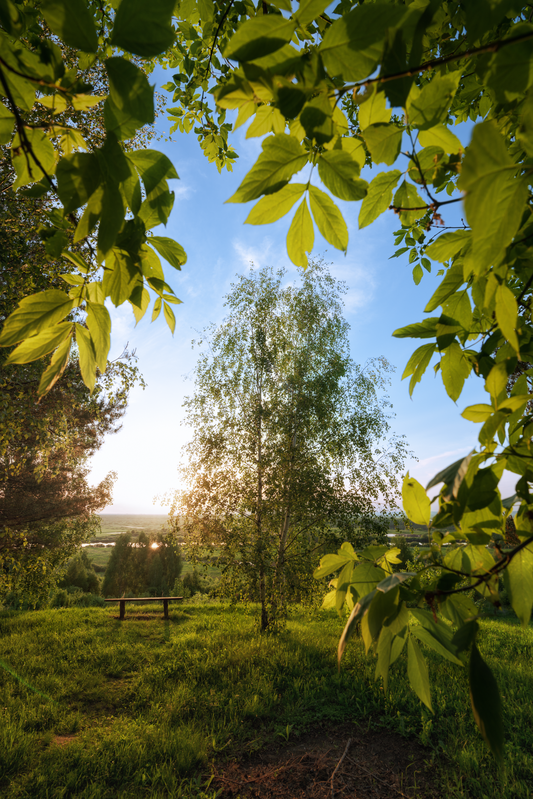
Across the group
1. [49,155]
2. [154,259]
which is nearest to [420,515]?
[154,259]

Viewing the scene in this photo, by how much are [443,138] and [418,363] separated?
400mm

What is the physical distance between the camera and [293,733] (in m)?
3.93

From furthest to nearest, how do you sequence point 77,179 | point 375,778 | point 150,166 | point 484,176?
1. point 375,778
2. point 150,166
3. point 77,179
4. point 484,176

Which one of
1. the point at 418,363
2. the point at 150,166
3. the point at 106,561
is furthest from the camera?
the point at 106,561

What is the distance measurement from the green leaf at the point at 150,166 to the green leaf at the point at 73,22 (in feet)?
0.41

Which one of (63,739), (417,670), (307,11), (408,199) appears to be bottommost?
(63,739)

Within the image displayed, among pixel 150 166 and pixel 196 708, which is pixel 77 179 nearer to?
pixel 150 166

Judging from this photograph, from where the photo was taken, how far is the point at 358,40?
40 centimetres

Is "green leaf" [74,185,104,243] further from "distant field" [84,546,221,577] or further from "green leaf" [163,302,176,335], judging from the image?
"distant field" [84,546,221,577]

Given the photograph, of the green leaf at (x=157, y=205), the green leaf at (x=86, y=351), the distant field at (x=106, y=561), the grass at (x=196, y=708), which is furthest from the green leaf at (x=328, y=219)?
the distant field at (x=106, y=561)

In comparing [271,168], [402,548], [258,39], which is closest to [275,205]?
[271,168]

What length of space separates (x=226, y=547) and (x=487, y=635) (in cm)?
600

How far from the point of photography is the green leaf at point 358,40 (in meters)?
0.39

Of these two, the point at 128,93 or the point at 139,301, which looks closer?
the point at 128,93
